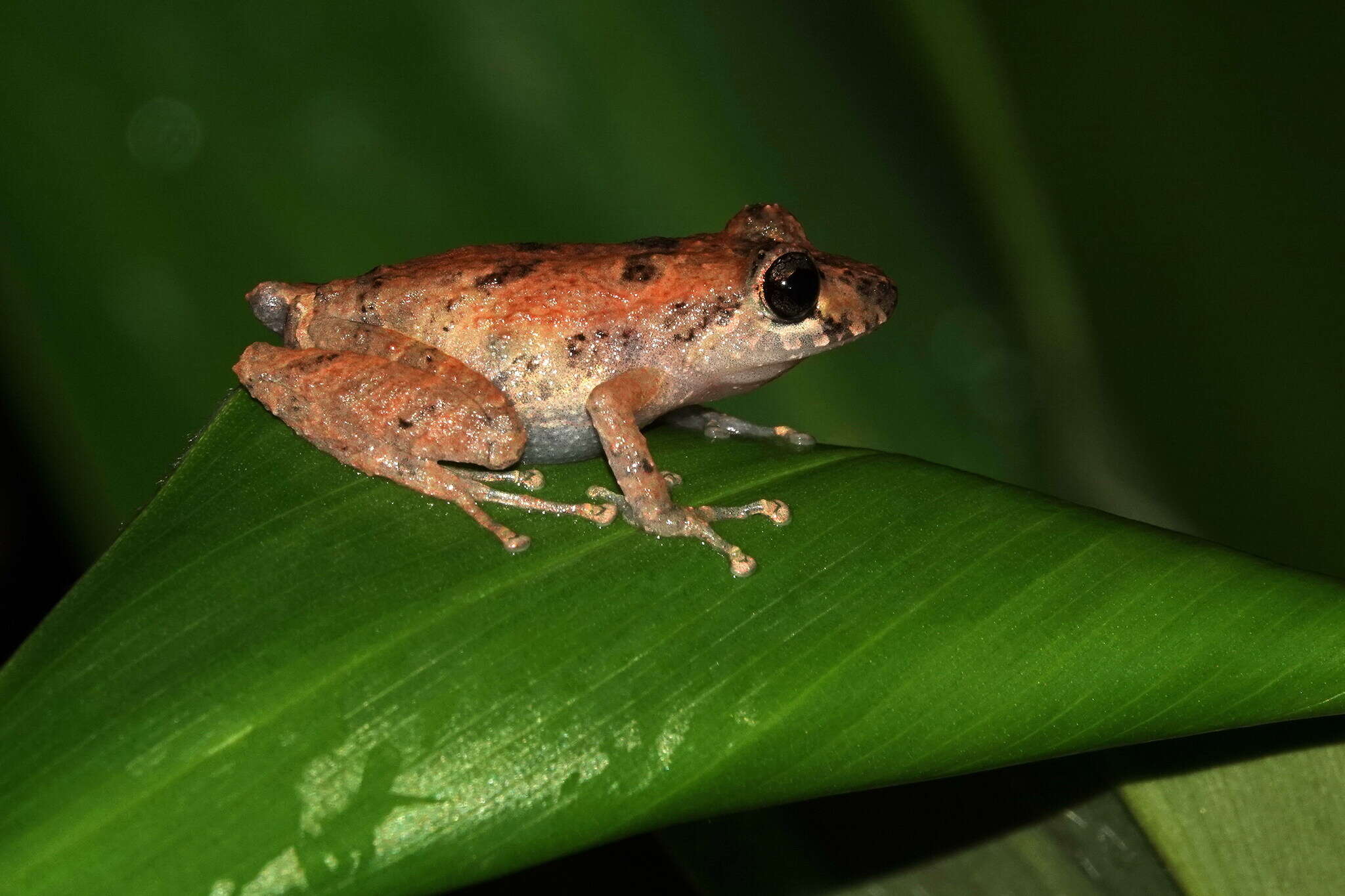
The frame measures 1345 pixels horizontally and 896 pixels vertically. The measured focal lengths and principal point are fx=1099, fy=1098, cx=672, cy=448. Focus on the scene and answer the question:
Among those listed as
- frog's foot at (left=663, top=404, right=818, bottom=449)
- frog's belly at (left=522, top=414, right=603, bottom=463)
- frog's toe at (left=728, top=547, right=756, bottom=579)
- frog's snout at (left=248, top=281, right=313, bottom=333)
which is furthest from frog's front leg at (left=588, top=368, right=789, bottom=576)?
frog's snout at (left=248, top=281, right=313, bottom=333)

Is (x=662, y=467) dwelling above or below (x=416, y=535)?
below

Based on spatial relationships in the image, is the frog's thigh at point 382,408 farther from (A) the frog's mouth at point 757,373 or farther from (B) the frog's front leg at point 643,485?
(A) the frog's mouth at point 757,373

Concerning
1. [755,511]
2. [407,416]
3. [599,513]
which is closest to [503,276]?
[407,416]

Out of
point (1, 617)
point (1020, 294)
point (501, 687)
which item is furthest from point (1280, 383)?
point (1, 617)

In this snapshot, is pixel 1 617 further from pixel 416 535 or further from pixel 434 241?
pixel 416 535

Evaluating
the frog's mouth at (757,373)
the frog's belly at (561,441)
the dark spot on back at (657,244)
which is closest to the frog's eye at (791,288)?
the frog's mouth at (757,373)
